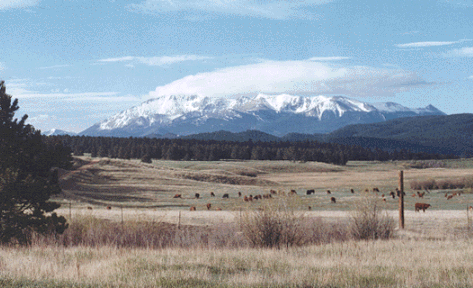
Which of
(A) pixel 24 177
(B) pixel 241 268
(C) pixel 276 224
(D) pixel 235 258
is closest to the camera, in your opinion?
(B) pixel 241 268

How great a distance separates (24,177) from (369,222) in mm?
15381

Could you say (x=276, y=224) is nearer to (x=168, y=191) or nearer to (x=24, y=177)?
(x=24, y=177)

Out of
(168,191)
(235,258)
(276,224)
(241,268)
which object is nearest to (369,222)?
(276,224)

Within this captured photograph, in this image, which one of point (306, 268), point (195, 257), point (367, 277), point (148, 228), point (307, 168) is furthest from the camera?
point (307, 168)

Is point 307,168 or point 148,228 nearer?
point 148,228

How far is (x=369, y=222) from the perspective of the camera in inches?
908

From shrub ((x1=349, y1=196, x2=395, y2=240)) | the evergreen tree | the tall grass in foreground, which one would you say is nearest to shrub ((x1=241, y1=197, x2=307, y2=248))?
the tall grass in foreground

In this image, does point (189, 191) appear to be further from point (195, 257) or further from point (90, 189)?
point (195, 257)

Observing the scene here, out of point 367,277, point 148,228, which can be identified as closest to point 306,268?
point 367,277

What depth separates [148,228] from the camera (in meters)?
24.1

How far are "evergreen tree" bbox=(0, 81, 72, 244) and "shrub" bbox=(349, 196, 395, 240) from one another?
13232mm

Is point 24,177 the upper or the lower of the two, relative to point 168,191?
upper

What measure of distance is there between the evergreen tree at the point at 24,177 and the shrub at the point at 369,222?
13.2m

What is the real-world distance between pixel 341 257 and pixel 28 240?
1212 cm
